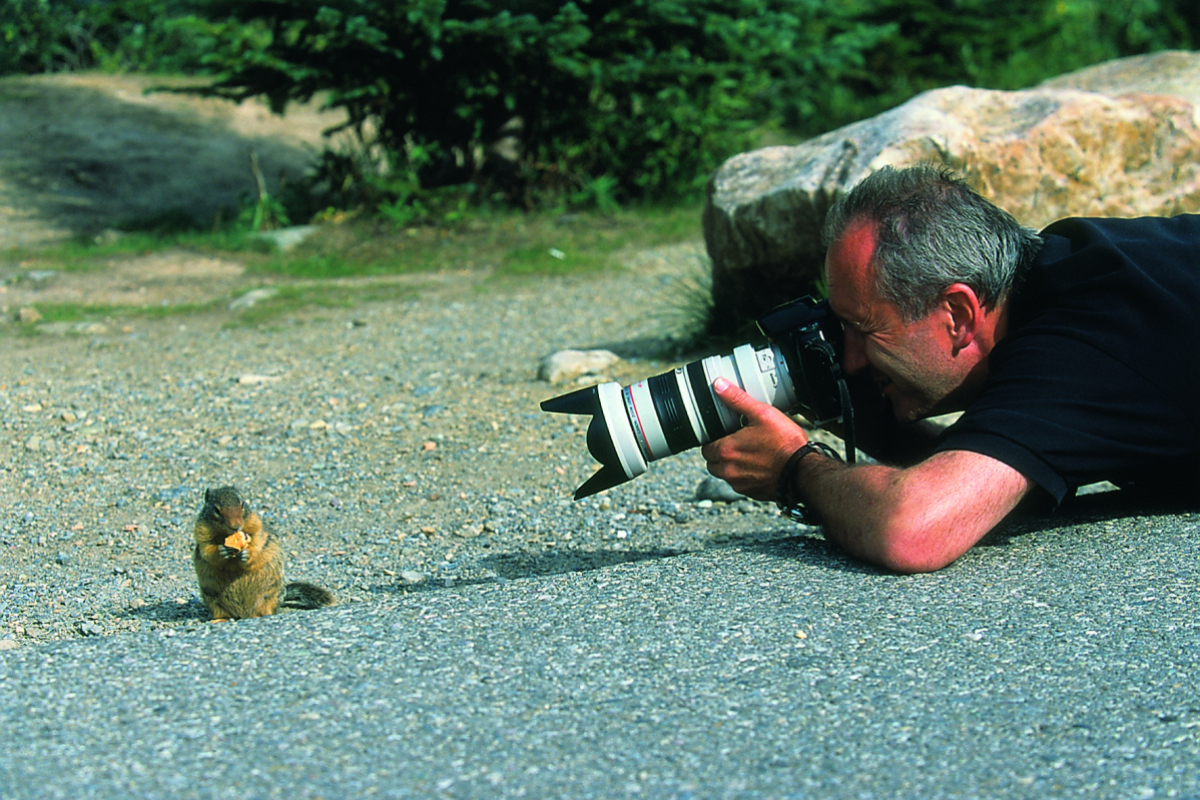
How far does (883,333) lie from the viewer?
3.29 m

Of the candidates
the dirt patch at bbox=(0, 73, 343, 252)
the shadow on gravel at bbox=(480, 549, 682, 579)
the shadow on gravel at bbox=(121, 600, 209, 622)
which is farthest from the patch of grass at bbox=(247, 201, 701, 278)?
the shadow on gravel at bbox=(121, 600, 209, 622)

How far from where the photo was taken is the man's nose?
337cm

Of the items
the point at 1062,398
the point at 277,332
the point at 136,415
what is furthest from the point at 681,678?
the point at 277,332

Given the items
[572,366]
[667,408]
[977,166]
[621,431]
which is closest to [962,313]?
[667,408]

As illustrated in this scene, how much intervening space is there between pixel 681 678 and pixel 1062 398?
4.39ft

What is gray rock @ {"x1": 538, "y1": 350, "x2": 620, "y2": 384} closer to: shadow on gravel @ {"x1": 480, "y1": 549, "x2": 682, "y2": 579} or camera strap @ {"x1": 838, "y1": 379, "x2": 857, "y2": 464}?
shadow on gravel @ {"x1": 480, "y1": 549, "x2": 682, "y2": 579}

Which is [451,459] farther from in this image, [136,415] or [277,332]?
[277,332]

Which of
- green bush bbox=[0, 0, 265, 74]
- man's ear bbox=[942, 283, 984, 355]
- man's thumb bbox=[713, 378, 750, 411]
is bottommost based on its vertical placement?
man's thumb bbox=[713, 378, 750, 411]

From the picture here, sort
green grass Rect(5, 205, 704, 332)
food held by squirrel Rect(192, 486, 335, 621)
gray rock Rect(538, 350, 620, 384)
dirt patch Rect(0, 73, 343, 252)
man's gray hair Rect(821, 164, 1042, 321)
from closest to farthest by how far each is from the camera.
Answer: man's gray hair Rect(821, 164, 1042, 321)
food held by squirrel Rect(192, 486, 335, 621)
gray rock Rect(538, 350, 620, 384)
green grass Rect(5, 205, 704, 332)
dirt patch Rect(0, 73, 343, 252)

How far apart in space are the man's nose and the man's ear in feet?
0.88

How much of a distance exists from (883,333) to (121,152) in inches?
497

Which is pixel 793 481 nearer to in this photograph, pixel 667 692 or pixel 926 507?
pixel 926 507

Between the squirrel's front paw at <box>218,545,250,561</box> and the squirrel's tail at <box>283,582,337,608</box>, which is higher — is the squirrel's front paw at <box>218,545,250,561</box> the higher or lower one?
the higher one

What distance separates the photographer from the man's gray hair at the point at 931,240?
3.17 metres
